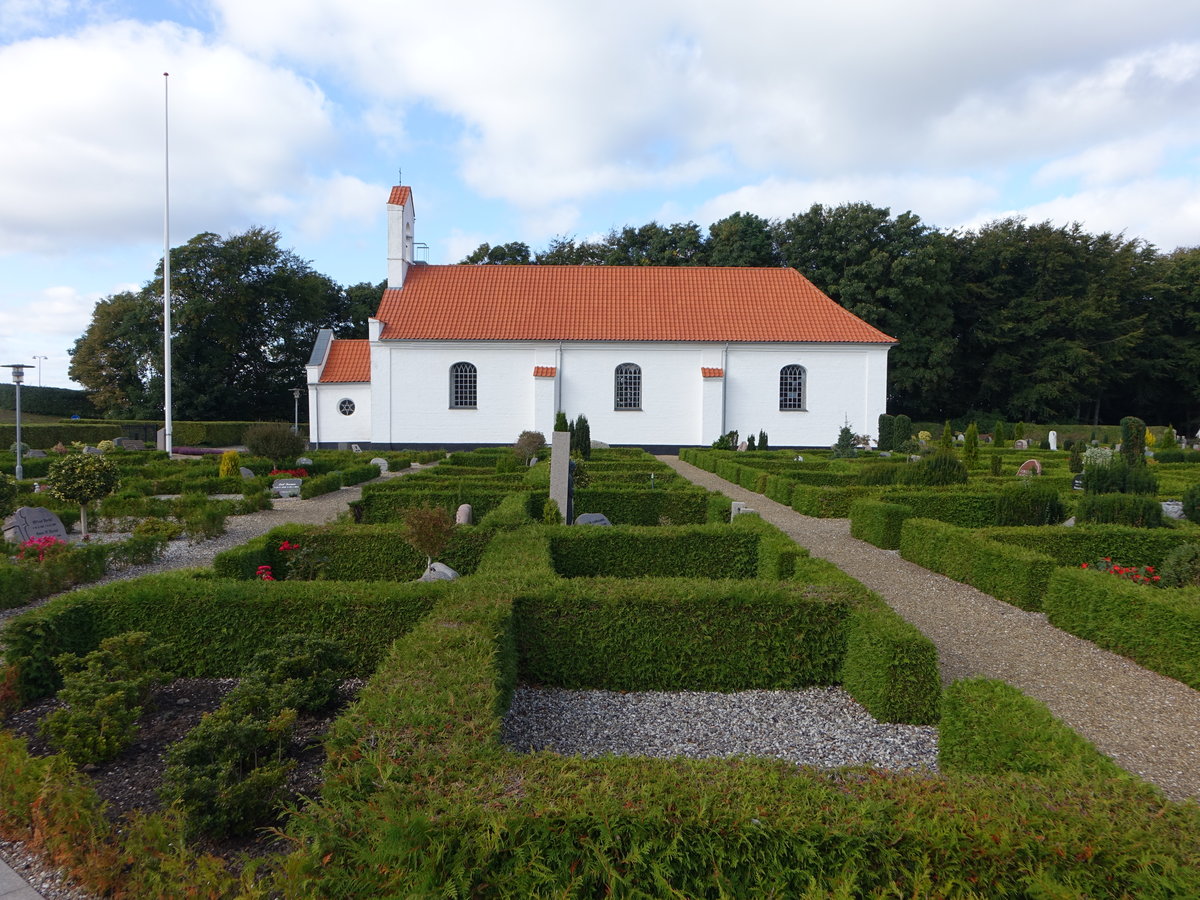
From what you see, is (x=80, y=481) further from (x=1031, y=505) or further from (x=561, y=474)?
(x=1031, y=505)

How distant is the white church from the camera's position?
27703mm

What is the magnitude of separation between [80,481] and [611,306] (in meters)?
21.5

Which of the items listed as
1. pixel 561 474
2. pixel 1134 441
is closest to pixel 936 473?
pixel 1134 441

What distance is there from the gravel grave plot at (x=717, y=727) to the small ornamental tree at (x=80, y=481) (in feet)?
27.8

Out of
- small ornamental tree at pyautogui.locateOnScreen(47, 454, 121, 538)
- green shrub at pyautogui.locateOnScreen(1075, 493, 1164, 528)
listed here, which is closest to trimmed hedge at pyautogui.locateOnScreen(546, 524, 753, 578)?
green shrub at pyautogui.locateOnScreen(1075, 493, 1164, 528)

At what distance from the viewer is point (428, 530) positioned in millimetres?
6914

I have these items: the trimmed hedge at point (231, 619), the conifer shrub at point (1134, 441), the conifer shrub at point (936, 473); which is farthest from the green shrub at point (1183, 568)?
the conifer shrub at point (1134, 441)

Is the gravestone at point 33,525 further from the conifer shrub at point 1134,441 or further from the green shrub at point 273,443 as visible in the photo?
the conifer shrub at point 1134,441

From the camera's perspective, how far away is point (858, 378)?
27922 millimetres

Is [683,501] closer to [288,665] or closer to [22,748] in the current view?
[288,665]

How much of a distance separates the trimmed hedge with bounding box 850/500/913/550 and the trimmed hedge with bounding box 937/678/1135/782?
19.5 ft

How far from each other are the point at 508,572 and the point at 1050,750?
12.2ft

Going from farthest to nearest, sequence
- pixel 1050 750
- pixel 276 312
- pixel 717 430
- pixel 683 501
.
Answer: pixel 276 312, pixel 717 430, pixel 683 501, pixel 1050 750

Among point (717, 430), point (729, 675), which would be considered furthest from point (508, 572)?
point (717, 430)
